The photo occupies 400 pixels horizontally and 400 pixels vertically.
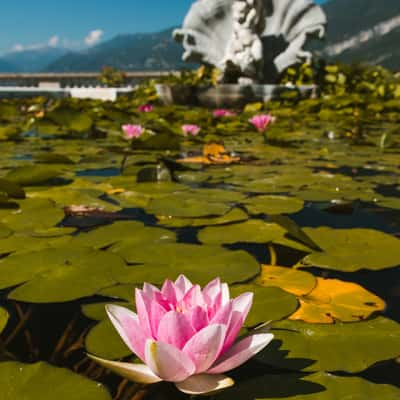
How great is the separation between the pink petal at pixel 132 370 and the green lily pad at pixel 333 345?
0.53 ft

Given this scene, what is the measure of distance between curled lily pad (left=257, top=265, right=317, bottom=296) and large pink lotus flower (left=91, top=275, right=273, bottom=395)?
326 millimetres

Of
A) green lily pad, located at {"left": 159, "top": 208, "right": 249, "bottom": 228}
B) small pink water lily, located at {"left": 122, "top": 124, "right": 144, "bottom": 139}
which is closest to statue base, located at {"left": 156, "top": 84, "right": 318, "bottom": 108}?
small pink water lily, located at {"left": 122, "top": 124, "right": 144, "bottom": 139}

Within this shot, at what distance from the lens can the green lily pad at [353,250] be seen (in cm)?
98

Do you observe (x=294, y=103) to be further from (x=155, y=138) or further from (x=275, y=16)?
(x=155, y=138)

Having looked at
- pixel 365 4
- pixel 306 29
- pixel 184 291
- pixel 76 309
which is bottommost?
pixel 76 309

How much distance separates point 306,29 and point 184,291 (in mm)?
7948

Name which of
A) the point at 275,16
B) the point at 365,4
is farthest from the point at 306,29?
the point at 365,4

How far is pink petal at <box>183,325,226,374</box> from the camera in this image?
1.50 ft

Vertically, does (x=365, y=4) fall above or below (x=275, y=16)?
above

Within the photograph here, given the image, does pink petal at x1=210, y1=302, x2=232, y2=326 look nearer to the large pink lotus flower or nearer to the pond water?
the large pink lotus flower

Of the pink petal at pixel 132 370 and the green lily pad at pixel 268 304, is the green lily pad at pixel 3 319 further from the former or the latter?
the green lily pad at pixel 268 304

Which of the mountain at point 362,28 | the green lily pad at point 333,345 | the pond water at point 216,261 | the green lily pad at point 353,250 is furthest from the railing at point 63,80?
the mountain at point 362,28

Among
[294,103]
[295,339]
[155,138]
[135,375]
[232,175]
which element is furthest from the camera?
[294,103]

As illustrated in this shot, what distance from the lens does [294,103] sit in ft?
21.2
